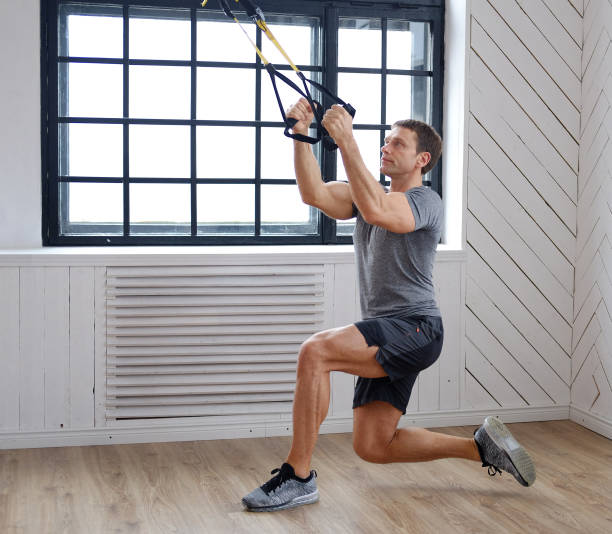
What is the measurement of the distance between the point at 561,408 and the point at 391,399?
1.59m

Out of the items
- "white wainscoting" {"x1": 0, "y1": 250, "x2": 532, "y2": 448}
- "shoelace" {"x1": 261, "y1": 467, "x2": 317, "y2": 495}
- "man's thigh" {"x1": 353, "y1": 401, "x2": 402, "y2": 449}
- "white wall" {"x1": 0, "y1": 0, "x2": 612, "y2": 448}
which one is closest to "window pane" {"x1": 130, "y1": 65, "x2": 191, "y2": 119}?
"white wainscoting" {"x1": 0, "y1": 250, "x2": 532, "y2": 448}

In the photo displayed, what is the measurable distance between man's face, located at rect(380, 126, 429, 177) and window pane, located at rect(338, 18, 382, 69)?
1.30 metres

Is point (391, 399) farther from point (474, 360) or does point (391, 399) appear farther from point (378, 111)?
point (378, 111)

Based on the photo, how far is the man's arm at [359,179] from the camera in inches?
103

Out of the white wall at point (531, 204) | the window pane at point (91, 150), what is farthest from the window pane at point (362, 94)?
the window pane at point (91, 150)

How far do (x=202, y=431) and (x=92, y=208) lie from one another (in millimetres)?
1188

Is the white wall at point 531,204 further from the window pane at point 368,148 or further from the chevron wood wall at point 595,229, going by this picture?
the window pane at point 368,148

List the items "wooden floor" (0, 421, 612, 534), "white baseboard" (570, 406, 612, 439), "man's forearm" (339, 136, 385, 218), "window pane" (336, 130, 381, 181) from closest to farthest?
"man's forearm" (339, 136, 385, 218) → "wooden floor" (0, 421, 612, 534) → "white baseboard" (570, 406, 612, 439) → "window pane" (336, 130, 381, 181)

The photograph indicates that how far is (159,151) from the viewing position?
3.97 metres

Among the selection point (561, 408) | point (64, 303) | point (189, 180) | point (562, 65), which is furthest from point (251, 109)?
point (561, 408)

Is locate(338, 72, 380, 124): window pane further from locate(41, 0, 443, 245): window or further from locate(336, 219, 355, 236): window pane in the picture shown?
locate(336, 219, 355, 236): window pane

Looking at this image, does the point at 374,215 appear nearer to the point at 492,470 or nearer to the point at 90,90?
the point at 492,470

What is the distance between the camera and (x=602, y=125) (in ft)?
12.9

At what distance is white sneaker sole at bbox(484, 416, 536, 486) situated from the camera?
9.73 feet
